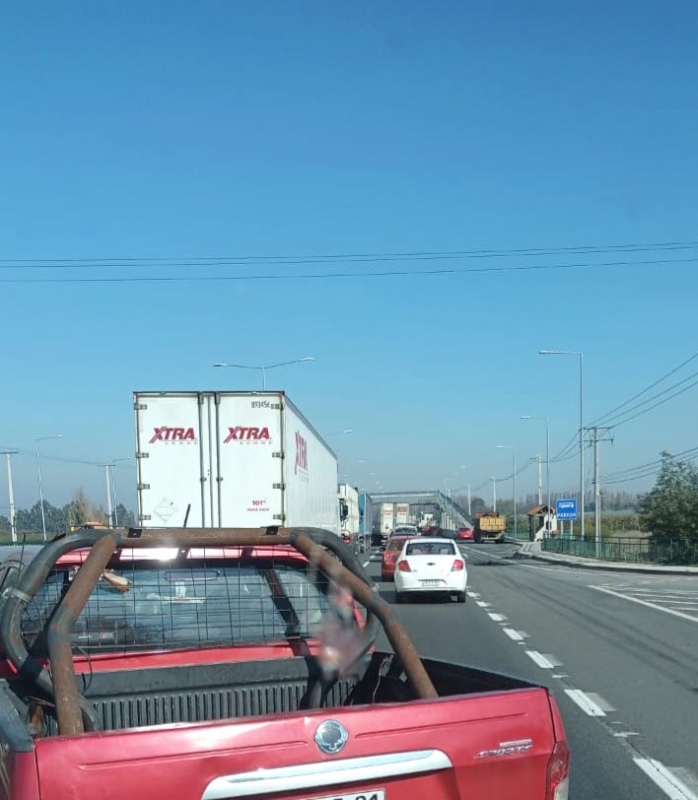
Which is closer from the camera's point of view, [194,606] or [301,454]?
[194,606]

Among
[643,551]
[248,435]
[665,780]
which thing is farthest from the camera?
[643,551]

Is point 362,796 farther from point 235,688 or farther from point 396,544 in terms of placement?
point 396,544

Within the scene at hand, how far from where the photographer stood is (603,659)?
11906 millimetres

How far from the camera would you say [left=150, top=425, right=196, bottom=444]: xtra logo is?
51.4ft

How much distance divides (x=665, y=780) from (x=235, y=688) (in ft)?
11.6

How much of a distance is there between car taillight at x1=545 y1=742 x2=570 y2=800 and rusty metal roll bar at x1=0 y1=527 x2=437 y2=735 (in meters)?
0.62

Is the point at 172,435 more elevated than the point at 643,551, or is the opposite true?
the point at 172,435

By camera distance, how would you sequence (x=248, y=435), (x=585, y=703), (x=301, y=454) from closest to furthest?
(x=585, y=703) → (x=248, y=435) → (x=301, y=454)

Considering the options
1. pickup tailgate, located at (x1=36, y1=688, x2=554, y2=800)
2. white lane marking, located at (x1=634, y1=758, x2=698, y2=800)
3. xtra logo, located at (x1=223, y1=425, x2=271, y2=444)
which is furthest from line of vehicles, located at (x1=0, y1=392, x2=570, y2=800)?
xtra logo, located at (x1=223, y1=425, x2=271, y2=444)

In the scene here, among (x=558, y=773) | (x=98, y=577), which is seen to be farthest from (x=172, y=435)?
(x=558, y=773)

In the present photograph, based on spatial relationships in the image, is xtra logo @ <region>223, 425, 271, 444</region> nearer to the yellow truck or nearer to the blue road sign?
the blue road sign

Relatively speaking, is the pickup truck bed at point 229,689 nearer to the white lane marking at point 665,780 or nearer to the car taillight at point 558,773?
the car taillight at point 558,773

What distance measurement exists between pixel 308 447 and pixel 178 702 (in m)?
16.1

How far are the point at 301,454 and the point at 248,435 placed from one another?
9.72 ft
